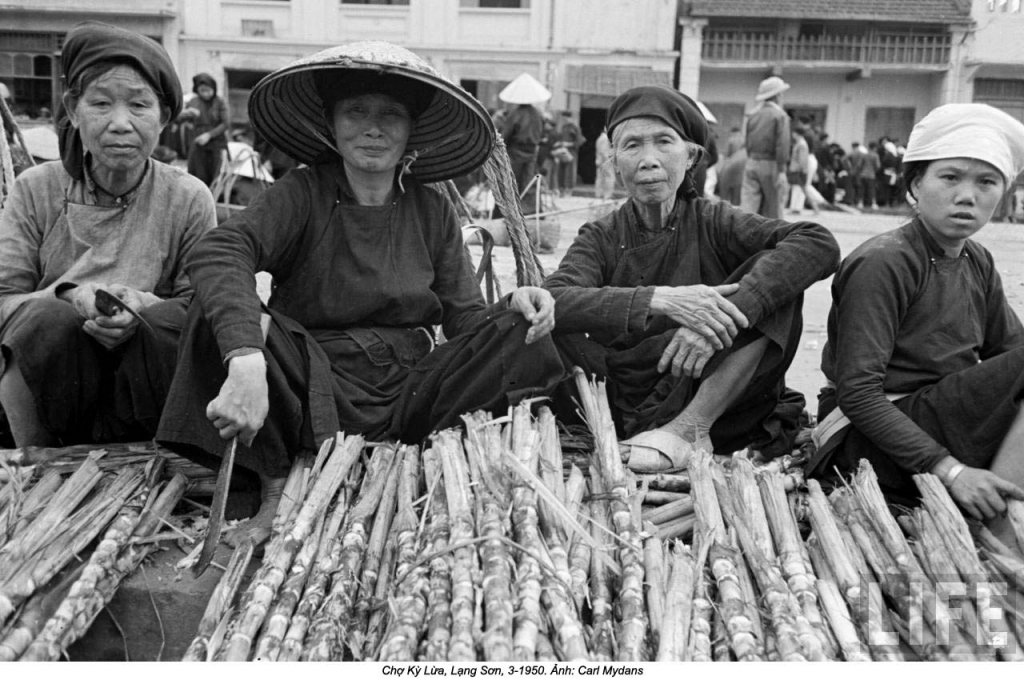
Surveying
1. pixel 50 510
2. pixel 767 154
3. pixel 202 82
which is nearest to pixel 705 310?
pixel 50 510

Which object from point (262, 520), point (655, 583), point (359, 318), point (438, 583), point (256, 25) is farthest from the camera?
point (256, 25)

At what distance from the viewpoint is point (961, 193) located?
2.40 meters

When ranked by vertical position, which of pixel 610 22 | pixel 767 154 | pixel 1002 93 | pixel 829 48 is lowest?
pixel 767 154

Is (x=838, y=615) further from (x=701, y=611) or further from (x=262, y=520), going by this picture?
(x=262, y=520)

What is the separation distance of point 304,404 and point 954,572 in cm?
158

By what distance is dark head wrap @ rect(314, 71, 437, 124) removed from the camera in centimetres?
262

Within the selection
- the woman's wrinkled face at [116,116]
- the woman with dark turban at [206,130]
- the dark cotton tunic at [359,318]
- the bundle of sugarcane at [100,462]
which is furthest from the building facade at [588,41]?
the bundle of sugarcane at [100,462]

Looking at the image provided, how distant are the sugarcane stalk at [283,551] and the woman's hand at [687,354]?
896 millimetres

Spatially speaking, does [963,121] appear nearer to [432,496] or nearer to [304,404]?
[432,496]

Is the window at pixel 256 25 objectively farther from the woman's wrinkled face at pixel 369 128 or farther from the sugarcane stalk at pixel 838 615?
the sugarcane stalk at pixel 838 615

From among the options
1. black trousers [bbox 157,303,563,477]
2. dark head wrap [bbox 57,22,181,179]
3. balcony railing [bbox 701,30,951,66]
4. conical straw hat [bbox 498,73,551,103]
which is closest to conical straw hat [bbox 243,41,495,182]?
dark head wrap [bbox 57,22,181,179]

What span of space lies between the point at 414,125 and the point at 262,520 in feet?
4.23

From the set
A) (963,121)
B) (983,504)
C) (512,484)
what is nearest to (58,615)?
(512,484)

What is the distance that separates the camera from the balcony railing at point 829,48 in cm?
2252
